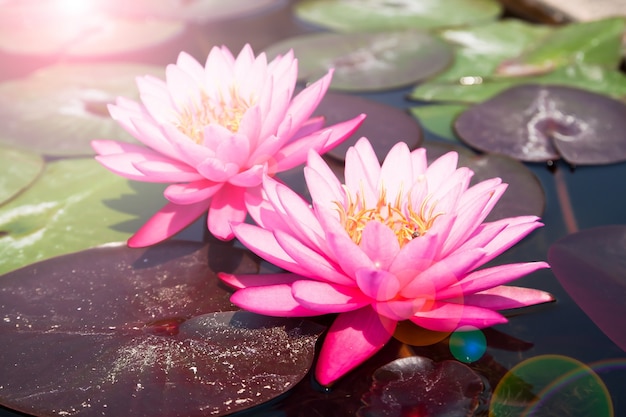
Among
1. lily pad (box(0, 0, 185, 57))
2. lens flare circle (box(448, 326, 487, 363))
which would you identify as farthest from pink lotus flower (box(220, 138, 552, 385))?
lily pad (box(0, 0, 185, 57))

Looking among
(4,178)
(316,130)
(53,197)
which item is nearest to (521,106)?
(316,130)

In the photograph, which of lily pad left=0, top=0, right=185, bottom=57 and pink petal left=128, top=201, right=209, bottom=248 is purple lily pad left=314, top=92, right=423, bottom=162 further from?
lily pad left=0, top=0, right=185, bottom=57

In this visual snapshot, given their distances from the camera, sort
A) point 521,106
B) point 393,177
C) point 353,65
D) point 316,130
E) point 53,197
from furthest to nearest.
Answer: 1. point 353,65
2. point 521,106
3. point 53,197
4. point 316,130
5. point 393,177

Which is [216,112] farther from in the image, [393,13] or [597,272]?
[393,13]

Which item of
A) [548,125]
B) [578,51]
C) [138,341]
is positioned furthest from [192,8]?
[138,341]

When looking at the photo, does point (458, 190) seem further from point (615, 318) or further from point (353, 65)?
point (353, 65)

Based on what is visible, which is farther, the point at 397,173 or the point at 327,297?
the point at 397,173
